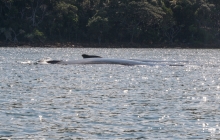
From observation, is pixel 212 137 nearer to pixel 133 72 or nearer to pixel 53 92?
pixel 53 92

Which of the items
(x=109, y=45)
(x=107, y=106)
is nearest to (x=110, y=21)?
(x=109, y=45)

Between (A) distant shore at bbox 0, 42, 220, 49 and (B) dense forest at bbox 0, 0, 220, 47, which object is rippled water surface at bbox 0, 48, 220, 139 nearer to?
(A) distant shore at bbox 0, 42, 220, 49

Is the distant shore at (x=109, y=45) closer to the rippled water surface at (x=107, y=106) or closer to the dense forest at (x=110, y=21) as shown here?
the dense forest at (x=110, y=21)

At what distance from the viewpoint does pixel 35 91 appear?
45.0 meters

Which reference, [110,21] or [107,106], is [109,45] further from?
[107,106]

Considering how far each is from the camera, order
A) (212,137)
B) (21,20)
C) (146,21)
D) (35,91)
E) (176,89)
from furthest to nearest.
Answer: (146,21), (21,20), (176,89), (35,91), (212,137)

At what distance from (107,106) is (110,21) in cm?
13208

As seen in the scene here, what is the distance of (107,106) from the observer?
37344 mm

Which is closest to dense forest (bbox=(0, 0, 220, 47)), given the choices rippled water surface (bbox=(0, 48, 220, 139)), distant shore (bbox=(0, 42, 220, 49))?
distant shore (bbox=(0, 42, 220, 49))

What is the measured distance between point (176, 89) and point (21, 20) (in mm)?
114577

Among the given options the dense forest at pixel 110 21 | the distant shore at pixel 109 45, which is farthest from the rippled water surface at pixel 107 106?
the dense forest at pixel 110 21

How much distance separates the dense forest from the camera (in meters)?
160

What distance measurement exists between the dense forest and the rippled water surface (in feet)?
323

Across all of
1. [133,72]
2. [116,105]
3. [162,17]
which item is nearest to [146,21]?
[162,17]
